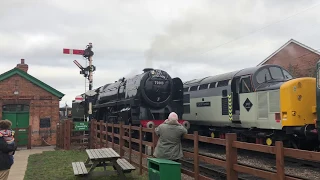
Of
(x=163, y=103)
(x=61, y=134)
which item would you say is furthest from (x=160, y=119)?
(x=61, y=134)

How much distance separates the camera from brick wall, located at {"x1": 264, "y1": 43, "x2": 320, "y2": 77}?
2885 centimetres

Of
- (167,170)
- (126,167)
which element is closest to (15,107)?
(126,167)

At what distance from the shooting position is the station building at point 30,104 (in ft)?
61.5

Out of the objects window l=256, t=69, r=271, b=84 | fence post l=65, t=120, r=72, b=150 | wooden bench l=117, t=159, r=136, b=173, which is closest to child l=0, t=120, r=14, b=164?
wooden bench l=117, t=159, r=136, b=173

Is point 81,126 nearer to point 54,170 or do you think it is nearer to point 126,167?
point 54,170

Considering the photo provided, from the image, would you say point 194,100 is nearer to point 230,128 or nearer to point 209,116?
point 209,116

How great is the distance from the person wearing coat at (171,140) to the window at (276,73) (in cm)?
690

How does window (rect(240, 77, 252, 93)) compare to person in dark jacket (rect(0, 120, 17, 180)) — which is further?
window (rect(240, 77, 252, 93))

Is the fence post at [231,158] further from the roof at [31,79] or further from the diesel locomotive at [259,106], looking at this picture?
the roof at [31,79]

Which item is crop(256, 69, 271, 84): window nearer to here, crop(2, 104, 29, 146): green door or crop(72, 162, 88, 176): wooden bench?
crop(72, 162, 88, 176): wooden bench

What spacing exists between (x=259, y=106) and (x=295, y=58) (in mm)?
21336

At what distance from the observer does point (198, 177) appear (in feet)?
20.5

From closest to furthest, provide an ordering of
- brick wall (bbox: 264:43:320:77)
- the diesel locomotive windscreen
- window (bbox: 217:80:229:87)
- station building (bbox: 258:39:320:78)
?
window (bbox: 217:80:229:87), the diesel locomotive windscreen, brick wall (bbox: 264:43:320:77), station building (bbox: 258:39:320:78)

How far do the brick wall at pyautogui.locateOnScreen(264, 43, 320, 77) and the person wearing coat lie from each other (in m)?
24.0
